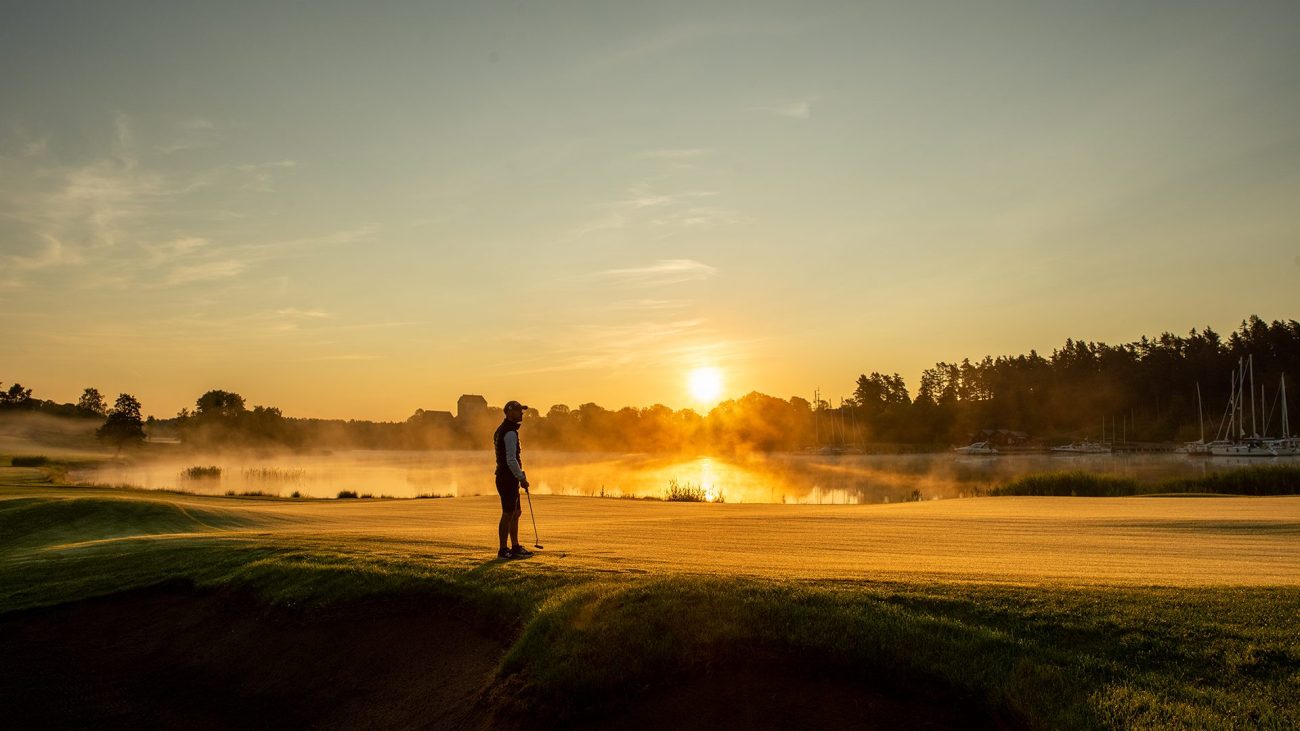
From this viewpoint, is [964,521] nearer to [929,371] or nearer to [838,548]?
[838,548]

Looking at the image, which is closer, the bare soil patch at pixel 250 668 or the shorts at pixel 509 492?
the bare soil patch at pixel 250 668

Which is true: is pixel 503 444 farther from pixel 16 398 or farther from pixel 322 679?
pixel 16 398

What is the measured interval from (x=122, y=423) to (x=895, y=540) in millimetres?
106522

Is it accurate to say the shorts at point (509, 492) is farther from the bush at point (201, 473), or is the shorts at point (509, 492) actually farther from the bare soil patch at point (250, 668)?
the bush at point (201, 473)

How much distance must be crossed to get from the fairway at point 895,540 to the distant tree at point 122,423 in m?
82.4

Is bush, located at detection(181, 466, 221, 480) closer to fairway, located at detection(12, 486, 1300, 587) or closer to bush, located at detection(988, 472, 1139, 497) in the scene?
fairway, located at detection(12, 486, 1300, 587)

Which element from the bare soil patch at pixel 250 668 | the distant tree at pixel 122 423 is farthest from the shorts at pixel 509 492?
the distant tree at pixel 122 423

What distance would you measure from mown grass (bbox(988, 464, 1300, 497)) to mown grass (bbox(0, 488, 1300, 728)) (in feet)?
105

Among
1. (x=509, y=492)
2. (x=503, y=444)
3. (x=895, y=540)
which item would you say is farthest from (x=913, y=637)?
(x=895, y=540)

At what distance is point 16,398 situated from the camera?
472 feet

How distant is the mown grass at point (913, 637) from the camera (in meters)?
6.43

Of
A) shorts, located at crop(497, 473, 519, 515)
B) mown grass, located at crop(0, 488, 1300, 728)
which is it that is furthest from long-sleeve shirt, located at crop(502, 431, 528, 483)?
mown grass, located at crop(0, 488, 1300, 728)

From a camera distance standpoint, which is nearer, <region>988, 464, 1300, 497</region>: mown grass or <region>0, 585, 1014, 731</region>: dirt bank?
<region>0, 585, 1014, 731</region>: dirt bank

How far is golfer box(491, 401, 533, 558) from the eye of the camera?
523 inches
